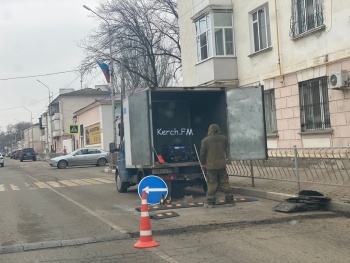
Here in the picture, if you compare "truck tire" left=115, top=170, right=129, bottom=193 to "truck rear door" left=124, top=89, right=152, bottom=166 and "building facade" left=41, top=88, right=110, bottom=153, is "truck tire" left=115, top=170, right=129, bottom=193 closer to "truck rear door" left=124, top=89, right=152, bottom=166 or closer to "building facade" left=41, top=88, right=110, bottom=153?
"truck rear door" left=124, top=89, right=152, bottom=166

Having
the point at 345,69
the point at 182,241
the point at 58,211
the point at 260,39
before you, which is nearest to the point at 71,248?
the point at 182,241

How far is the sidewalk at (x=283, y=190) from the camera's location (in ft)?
29.5

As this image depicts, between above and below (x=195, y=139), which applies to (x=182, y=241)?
below

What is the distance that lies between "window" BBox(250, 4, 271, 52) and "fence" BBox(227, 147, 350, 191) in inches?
247

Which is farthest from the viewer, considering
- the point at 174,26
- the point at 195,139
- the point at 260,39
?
the point at 174,26

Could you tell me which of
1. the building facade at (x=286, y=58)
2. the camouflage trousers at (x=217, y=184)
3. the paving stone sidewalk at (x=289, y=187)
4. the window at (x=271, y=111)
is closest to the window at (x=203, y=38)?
the building facade at (x=286, y=58)

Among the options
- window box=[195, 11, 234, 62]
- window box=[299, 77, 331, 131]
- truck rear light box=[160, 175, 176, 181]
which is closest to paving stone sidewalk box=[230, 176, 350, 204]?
truck rear light box=[160, 175, 176, 181]

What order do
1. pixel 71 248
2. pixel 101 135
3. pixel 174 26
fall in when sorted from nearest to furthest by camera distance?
pixel 71 248, pixel 174 26, pixel 101 135

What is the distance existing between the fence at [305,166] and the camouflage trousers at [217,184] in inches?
72.6

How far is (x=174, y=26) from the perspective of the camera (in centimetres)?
3127

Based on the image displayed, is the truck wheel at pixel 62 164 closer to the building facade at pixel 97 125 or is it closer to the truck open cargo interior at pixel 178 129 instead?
the building facade at pixel 97 125

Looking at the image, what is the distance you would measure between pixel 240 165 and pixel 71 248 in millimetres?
7598

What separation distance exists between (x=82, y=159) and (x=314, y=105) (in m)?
20.5

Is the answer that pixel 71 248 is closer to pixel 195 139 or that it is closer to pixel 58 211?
pixel 58 211
